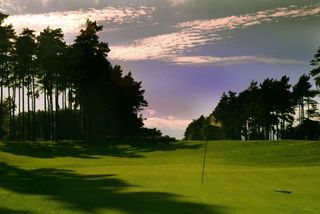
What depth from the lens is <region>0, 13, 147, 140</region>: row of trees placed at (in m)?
73.0

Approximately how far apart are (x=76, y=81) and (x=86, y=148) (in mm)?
14877

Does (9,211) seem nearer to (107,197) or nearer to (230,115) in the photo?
(107,197)

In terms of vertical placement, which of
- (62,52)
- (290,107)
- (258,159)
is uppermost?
(62,52)

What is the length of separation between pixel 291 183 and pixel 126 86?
6404 cm

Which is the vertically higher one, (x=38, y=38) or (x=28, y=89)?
A: (x=38, y=38)

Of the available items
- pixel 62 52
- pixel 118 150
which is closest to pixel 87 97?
pixel 62 52

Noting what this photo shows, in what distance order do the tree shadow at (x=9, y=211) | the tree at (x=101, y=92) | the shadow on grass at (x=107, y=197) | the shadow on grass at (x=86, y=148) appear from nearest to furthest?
the tree shadow at (x=9, y=211), the shadow on grass at (x=107, y=197), the shadow on grass at (x=86, y=148), the tree at (x=101, y=92)

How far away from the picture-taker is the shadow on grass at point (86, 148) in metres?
55.2

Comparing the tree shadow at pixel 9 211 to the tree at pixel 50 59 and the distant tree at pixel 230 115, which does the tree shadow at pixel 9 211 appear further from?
the distant tree at pixel 230 115

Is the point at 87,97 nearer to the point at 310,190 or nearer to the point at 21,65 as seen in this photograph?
the point at 21,65

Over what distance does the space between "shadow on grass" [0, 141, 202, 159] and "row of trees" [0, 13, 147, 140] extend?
8126 mm

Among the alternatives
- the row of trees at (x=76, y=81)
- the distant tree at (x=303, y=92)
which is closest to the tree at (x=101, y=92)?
the row of trees at (x=76, y=81)

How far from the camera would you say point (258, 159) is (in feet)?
151

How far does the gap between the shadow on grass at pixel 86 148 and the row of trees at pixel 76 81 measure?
26.7 feet
